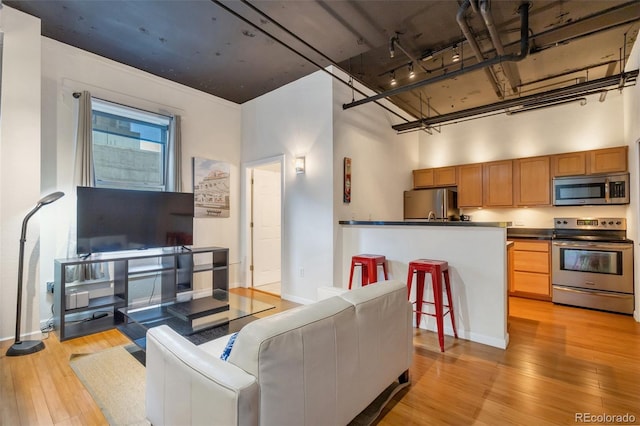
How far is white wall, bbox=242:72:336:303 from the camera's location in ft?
13.1

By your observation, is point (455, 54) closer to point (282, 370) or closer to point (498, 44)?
point (498, 44)

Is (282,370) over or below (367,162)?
below

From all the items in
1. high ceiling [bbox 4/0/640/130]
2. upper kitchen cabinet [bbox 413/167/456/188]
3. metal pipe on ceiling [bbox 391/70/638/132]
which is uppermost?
high ceiling [bbox 4/0/640/130]

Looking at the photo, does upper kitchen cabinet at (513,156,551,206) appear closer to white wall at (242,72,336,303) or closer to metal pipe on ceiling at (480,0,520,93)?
metal pipe on ceiling at (480,0,520,93)

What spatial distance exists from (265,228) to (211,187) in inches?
46.6

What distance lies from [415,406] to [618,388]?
5.14 ft

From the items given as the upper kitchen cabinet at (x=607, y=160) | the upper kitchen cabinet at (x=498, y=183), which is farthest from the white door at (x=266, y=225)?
the upper kitchen cabinet at (x=607, y=160)

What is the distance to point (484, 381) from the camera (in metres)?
2.21

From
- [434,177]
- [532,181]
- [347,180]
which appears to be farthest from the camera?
[434,177]

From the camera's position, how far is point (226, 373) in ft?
3.57

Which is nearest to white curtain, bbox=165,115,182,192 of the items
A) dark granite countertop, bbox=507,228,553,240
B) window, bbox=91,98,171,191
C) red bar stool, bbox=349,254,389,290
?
window, bbox=91,98,171,191

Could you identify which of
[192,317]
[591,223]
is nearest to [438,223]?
[192,317]

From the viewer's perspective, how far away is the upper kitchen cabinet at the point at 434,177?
5.65 m

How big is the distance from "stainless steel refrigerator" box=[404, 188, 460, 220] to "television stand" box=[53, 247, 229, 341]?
355 centimetres
